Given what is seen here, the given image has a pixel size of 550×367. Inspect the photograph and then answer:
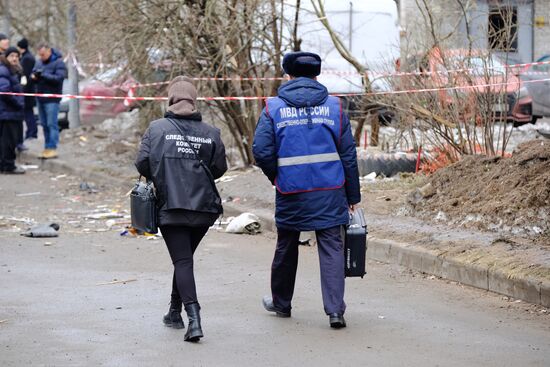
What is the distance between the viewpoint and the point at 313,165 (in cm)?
700

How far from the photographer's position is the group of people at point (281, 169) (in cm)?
678

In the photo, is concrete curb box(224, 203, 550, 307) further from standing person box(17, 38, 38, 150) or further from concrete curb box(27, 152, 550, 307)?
standing person box(17, 38, 38, 150)

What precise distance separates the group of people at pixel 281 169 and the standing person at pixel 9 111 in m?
10.2

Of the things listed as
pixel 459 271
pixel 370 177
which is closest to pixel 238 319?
pixel 459 271

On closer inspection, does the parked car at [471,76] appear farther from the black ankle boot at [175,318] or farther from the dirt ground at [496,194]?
the black ankle boot at [175,318]

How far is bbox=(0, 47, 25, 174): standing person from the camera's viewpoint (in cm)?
1664

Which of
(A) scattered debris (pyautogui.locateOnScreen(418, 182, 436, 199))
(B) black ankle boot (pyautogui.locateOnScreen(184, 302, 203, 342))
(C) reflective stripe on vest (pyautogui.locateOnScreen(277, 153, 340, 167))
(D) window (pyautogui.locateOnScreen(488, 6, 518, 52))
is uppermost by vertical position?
(D) window (pyautogui.locateOnScreen(488, 6, 518, 52))

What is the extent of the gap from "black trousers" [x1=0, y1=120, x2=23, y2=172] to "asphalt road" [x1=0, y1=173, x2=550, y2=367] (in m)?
6.91

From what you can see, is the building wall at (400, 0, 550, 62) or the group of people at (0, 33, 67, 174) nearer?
the building wall at (400, 0, 550, 62)

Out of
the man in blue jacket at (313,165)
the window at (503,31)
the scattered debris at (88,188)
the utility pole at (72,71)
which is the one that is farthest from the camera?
the utility pole at (72,71)

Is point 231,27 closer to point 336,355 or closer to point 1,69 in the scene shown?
point 1,69

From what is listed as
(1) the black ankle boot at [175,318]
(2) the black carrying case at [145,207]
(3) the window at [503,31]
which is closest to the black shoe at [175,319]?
(1) the black ankle boot at [175,318]

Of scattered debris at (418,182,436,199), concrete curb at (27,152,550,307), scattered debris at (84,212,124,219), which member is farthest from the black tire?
concrete curb at (27,152,550,307)

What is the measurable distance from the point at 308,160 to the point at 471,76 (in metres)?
5.21
